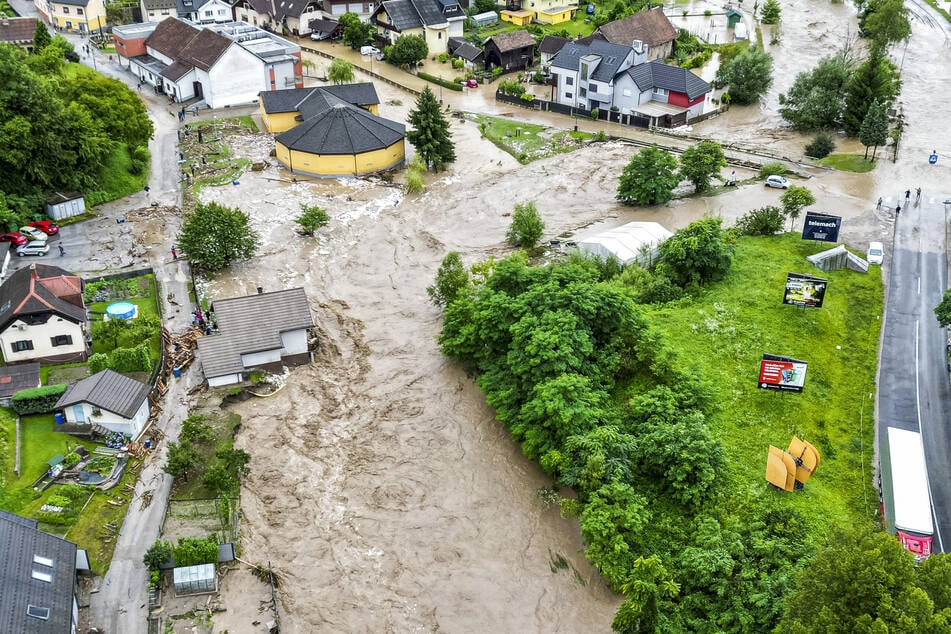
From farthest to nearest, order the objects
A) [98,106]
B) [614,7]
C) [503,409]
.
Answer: [614,7]
[98,106]
[503,409]

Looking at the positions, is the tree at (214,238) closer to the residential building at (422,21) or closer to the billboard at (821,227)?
the billboard at (821,227)

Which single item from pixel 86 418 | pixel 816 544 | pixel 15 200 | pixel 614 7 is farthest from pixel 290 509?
pixel 614 7

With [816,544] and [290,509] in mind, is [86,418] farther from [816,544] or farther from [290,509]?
[816,544]

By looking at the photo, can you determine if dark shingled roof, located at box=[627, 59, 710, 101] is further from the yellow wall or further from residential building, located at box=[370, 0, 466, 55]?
residential building, located at box=[370, 0, 466, 55]

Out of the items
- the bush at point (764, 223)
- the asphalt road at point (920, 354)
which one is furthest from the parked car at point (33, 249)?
the asphalt road at point (920, 354)

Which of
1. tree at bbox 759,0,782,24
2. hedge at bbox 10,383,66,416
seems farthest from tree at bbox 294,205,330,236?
tree at bbox 759,0,782,24

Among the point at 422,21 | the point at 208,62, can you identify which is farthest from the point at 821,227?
the point at 422,21
